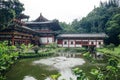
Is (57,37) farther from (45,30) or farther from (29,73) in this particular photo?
(29,73)

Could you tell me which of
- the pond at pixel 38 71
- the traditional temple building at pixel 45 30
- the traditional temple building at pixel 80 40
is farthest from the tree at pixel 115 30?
the pond at pixel 38 71

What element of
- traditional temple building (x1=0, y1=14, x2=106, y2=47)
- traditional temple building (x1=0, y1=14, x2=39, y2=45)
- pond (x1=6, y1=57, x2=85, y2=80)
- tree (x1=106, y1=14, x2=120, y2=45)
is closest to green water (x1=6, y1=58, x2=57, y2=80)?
pond (x1=6, y1=57, x2=85, y2=80)

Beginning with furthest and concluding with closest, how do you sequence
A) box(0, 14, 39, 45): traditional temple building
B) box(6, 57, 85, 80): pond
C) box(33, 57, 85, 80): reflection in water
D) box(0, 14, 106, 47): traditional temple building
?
box(0, 14, 106, 47): traditional temple building, box(0, 14, 39, 45): traditional temple building, box(33, 57, 85, 80): reflection in water, box(6, 57, 85, 80): pond

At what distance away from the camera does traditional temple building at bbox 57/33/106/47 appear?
154 ft

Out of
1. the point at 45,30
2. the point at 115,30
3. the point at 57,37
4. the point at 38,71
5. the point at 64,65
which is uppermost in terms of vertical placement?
the point at 45,30

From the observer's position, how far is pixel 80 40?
159 feet

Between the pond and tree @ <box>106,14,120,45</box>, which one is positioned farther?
tree @ <box>106,14,120,45</box>

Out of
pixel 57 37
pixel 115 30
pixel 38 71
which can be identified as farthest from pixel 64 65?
pixel 115 30

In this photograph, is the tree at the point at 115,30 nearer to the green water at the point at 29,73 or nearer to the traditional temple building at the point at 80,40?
the traditional temple building at the point at 80,40

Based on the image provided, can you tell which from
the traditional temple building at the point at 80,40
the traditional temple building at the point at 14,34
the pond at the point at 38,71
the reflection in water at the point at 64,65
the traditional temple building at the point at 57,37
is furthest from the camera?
the traditional temple building at the point at 80,40

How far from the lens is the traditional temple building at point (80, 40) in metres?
46.9

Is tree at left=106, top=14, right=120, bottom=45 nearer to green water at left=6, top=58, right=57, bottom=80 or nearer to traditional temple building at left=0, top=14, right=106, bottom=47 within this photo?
traditional temple building at left=0, top=14, right=106, bottom=47

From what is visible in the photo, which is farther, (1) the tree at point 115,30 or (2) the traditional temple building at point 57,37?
(1) the tree at point 115,30

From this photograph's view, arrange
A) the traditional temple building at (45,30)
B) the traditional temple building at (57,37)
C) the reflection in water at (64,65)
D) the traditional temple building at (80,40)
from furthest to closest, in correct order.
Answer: the traditional temple building at (45,30) → the traditional temple building at (80,40) → the traditional temple building at (57,37) → the reflection in water at (64,65)
